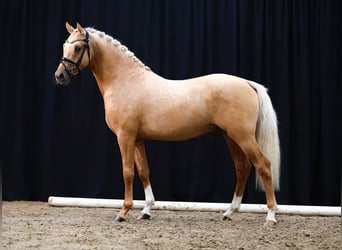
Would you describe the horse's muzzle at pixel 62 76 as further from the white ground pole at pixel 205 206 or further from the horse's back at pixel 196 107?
the white ground pole at pixel 205 206

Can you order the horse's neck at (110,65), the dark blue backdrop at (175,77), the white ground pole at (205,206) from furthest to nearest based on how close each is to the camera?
the dark blue backdrop at (175,77) → the white ground pole at (205,206) → the horse's neck at (110,65)

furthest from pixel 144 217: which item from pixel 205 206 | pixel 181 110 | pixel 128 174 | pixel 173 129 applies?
pixel 181 110

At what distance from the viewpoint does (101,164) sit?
520cm

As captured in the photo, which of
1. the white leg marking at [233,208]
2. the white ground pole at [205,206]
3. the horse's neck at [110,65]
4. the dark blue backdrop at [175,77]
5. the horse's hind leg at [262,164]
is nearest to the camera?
the horse's hind leg at [262,164]

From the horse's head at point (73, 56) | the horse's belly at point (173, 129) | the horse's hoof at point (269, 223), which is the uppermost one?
the horse's head at point (73, 56)

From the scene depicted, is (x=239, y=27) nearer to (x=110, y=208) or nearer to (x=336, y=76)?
(x=336, y=76)

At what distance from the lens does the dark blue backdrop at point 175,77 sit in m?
5.06

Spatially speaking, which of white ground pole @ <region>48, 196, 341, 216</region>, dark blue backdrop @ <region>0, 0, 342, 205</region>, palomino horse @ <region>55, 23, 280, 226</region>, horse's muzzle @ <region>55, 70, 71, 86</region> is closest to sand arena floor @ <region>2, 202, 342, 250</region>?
white ground pole @ <region>48, 196, 341, 216</region>

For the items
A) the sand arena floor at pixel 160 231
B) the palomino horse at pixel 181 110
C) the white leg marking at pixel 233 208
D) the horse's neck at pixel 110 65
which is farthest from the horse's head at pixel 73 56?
the white leg marking at pixel 233 208

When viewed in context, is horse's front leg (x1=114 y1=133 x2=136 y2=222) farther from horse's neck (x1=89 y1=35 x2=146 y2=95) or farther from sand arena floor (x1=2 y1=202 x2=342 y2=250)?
horse's neck (x1=89 y1=35 x2=146 y2=95)

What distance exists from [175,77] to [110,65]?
1.30 m

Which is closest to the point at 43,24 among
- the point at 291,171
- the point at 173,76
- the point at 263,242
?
the point at 173,76

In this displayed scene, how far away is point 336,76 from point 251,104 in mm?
1761

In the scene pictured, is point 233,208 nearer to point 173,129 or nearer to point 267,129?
point 267,129
